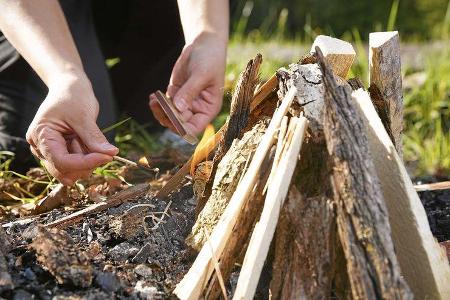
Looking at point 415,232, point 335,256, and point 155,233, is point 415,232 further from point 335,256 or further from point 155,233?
point 155,233

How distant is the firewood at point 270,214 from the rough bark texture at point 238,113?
34cm

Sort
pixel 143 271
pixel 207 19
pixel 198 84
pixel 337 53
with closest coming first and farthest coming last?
1. pixel 143 271
2. pixel 337 53
3. pixel 198 84
4. pixel 207 19

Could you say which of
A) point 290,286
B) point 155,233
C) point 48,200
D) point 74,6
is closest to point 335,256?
point 290,286

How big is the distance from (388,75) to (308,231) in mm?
641

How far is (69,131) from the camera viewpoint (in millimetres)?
2186

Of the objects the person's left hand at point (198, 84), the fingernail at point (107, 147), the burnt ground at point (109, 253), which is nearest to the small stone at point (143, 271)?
the burnt ground at point (109, 253)

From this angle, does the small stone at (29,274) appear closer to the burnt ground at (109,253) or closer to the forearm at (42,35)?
the burnt ground at (109,253)

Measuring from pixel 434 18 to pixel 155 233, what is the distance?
5849mm

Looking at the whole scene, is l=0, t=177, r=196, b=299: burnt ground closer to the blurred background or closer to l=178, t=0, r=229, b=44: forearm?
l=178, t=0, r=229, b=44: forearm

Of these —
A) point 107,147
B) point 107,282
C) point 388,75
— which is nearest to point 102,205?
point 107,147

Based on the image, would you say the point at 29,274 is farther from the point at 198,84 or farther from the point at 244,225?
the point at 198,84

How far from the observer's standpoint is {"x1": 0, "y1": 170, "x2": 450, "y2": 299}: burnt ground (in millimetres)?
1643

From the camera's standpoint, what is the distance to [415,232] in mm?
1704

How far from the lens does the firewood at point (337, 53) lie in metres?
1.99
